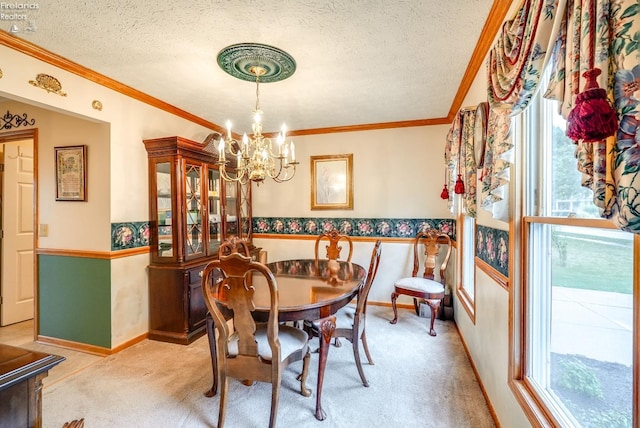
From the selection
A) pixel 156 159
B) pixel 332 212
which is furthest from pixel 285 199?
pixel 156 159

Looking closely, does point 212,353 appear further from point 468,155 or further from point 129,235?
point 468,155

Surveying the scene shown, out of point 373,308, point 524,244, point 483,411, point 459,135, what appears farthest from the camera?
point 373,308

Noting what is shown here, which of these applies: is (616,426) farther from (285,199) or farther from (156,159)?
(285,199)

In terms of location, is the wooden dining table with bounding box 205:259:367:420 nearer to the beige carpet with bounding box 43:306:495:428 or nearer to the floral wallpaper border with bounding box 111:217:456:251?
the beige carpet with bounding box 43:306:495:428

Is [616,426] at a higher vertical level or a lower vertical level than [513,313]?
lower

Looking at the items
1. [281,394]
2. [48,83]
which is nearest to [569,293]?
[281,394]

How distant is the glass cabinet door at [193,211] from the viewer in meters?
2.90

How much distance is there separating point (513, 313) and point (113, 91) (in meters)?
3.41

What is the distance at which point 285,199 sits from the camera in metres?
4.25

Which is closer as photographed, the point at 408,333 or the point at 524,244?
the point at 524,244

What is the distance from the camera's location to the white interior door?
316 centimetres

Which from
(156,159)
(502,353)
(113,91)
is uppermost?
(113,91)

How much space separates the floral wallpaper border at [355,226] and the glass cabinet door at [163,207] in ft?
5.19

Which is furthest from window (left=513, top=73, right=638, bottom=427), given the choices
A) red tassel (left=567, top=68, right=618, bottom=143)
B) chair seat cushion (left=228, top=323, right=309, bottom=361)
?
chair seat cushion (left=228, top=323, right=309, bottom=361)
